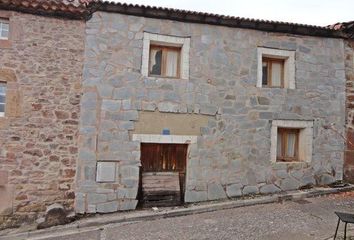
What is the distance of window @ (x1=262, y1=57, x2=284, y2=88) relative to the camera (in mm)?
7121

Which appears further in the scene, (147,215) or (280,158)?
(280,158)

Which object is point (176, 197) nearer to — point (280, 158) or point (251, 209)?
point (251, 209)

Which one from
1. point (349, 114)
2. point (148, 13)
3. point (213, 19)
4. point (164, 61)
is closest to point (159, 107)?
point (164, 61)

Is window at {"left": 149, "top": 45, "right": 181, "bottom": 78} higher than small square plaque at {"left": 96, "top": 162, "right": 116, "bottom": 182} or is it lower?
higher

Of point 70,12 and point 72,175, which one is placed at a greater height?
point 70,12

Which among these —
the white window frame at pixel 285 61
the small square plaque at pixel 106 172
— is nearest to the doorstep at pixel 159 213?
the small square plaque at pixel 106 172

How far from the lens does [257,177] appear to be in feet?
22.1

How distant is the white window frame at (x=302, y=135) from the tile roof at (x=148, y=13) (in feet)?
7.55

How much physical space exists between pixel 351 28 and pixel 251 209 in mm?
5418

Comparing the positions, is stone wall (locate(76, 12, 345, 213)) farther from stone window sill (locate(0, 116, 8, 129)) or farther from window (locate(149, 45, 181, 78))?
stone window sill (locate(0, 116, 8, 129))

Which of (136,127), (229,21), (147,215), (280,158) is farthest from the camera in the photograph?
(280,158)

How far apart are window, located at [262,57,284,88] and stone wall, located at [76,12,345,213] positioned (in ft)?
0.99

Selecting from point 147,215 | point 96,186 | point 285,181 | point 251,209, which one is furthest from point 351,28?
point 96,186

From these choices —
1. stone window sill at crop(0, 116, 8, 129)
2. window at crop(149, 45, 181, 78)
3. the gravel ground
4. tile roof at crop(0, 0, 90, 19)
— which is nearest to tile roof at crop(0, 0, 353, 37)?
tile roof at crop(0, 0, 90, 19)
